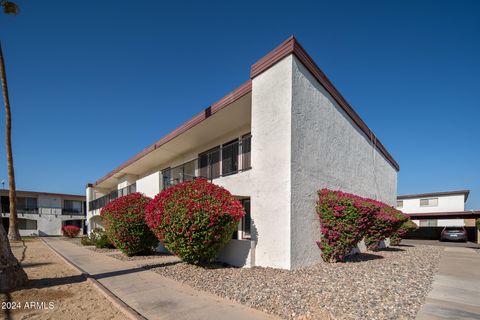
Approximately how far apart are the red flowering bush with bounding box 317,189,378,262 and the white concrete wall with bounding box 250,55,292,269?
63.6 inches

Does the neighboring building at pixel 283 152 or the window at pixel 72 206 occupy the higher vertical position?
the neighboring building at pixel 283 152

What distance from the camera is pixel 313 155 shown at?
836cm

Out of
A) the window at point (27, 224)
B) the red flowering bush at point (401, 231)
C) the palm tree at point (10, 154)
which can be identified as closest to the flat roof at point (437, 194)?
the red flowering bush at point (401, 231)

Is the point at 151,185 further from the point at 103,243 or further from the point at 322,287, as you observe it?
the point at 322,287

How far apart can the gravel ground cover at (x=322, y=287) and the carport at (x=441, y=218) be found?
23.7m

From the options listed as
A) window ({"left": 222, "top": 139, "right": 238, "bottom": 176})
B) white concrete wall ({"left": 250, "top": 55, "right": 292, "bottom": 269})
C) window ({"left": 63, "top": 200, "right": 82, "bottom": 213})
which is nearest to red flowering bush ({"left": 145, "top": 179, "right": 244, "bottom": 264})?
white concrete wall ({"left": 250, "top": 55, "right": 292, "bottom": 269})

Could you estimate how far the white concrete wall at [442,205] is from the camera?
3034 centimetres

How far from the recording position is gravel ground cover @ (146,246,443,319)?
A: 14.1 feet

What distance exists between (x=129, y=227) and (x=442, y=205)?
3501 centimetres

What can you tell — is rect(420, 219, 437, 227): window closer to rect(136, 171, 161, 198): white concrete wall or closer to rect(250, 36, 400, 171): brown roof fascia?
rect(250, 36, 400, 171): brown roof fascia

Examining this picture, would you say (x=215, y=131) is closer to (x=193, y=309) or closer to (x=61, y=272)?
(x=61, y=272)

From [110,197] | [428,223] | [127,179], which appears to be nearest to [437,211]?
[428,223]

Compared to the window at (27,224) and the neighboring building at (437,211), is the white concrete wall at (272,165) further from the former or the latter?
the window at (27,224)

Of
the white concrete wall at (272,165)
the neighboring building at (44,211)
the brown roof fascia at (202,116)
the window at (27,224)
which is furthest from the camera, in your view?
the window at (27,224)
